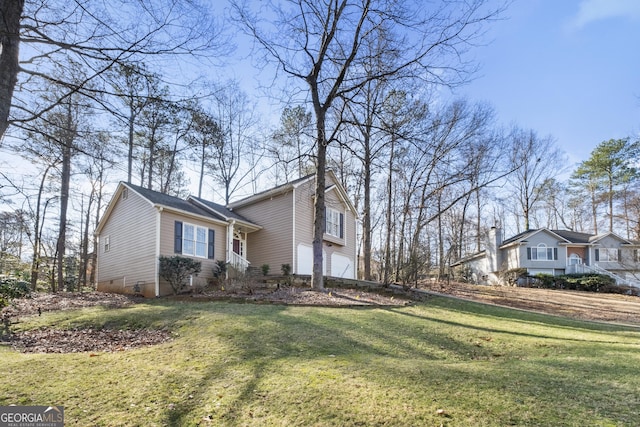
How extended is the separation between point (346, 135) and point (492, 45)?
1020 cm

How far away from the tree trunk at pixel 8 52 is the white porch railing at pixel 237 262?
1198 cm

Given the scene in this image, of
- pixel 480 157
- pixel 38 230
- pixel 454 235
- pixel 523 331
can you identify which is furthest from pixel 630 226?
pixel 38 230

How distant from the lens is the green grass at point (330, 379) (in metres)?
3.02

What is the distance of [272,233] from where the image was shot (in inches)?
688

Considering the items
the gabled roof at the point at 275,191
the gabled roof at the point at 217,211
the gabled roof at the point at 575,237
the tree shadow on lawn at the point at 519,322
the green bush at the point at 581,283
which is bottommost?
the green bush at the point at 581,283

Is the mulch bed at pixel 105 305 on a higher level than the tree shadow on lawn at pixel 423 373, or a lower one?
lower

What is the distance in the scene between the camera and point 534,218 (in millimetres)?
36312

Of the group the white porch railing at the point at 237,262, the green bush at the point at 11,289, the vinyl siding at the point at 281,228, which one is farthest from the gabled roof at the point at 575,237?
the green bush at the point at 11,289

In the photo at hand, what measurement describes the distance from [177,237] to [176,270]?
1.76 m

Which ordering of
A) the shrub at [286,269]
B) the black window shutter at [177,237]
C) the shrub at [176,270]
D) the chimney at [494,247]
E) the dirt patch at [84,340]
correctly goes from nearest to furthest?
the dirt patch at [84,340]
the shrub at [176,270]
the black window shutter at [177,237]
the shrub at [286,269]
the chimney at [494,247]

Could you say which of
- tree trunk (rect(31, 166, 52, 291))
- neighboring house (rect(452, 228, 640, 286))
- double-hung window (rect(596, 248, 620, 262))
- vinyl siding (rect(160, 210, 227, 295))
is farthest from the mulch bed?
double-hung window (rect(596, 248, 620, 262))

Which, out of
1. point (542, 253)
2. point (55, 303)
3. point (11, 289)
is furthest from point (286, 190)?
point (542, 253)

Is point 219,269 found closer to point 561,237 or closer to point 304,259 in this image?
point 304,259

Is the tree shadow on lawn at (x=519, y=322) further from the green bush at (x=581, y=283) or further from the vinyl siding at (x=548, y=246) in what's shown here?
the vinyl siding at (x=548, y=246)
